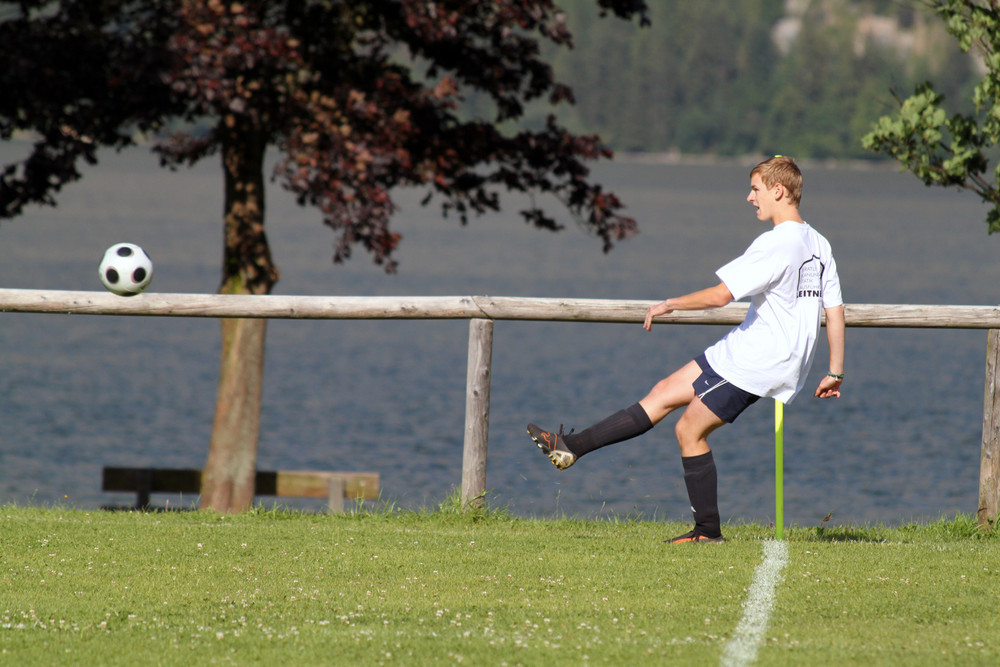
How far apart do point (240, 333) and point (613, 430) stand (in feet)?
22.6

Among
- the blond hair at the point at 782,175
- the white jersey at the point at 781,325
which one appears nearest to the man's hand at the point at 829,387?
the white jersey at the point at 781,325

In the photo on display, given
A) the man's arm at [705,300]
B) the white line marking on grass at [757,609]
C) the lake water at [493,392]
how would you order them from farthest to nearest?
1. the lake water at [493,392]
2. the man's arm at [705,300]
3. the white line marking on grass at [757,609]

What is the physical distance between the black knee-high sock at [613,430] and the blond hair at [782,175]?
1.43 metres

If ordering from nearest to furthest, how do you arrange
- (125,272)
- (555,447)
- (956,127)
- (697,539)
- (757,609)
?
(757,609) < (555,447) < (697,539) < (125,272) < (956,127)

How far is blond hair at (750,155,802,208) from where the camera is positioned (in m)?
6.72

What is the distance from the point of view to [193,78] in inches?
433

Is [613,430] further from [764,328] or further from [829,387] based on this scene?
[829,387]

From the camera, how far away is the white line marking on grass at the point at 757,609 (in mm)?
5133

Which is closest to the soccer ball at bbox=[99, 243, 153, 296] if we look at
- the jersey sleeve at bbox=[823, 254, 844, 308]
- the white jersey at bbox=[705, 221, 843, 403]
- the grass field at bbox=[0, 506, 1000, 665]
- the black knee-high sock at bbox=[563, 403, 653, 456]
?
the grass field at bbox=[0, 506, 1000, 665]

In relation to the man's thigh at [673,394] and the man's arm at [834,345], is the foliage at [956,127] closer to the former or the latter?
the man's arm at [834,345]

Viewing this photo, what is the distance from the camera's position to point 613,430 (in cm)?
703

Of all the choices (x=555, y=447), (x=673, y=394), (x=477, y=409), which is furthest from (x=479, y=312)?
(x=673, y=394)

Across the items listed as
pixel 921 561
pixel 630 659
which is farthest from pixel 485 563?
pixel 921 561

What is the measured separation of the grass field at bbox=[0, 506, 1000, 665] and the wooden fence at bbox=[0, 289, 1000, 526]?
2.13ft
